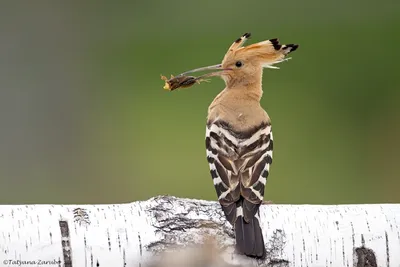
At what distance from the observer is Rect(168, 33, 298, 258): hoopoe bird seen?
477cm

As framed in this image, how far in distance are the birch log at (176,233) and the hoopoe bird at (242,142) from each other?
0.24 feet

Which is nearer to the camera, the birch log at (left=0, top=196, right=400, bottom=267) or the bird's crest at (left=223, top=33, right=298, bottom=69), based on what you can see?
the birch log at (left=0, top=196, right=400, bottom=267)

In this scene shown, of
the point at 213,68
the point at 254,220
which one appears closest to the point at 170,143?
the point at 213,68

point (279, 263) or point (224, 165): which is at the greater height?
point (224, 165)

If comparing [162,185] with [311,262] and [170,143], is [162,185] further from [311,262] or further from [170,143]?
[311,262]

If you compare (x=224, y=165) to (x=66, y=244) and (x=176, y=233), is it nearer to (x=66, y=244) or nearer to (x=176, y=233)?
(x=176, y=233)

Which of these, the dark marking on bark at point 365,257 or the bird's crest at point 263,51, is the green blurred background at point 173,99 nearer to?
the bird's crest at point 263,51

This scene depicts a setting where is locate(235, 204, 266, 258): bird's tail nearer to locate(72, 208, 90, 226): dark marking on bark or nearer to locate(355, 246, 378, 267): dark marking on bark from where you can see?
locate(355, 246, 378, 267): dark marking on bark

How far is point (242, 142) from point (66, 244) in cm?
103

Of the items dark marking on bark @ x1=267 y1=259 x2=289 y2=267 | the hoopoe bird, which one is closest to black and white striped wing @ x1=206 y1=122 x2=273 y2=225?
the hoopoe bird

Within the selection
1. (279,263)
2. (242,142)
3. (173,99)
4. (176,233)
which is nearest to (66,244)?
(176,233)

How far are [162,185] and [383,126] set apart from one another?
1995 millimetres

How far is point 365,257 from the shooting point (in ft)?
15.2

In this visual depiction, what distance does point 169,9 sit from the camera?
1237cm
